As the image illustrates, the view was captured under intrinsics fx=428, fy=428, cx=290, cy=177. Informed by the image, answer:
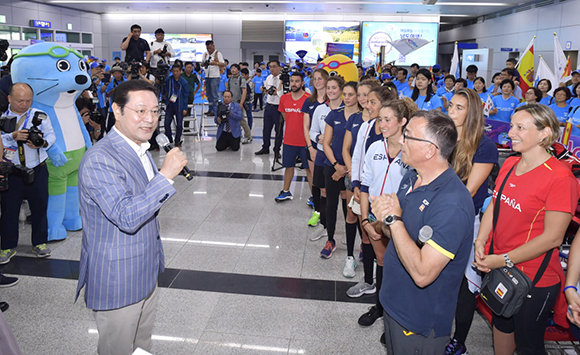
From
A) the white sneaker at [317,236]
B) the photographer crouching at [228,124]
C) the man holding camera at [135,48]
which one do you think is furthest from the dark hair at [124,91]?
the man holding camera at [135,48]

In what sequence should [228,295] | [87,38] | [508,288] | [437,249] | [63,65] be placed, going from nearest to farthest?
[437,249] < [508,288] < [228,295] < [63,65] < [87,38]

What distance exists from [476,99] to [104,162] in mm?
2056

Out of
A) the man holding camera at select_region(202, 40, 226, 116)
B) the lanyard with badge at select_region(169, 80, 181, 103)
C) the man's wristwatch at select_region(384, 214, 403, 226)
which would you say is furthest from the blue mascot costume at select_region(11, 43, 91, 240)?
the man holding camera at select_region(202, 40, 226, 116)

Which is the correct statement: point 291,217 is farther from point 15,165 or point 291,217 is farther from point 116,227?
point 116,227

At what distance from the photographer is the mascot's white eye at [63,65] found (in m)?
4.06

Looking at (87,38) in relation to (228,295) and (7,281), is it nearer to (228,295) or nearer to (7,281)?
(7,281)

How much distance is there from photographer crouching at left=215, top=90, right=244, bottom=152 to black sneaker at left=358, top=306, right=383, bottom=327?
6037 mm

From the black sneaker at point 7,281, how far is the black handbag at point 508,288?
3.43m

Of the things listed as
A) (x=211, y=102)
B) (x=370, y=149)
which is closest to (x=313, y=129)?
(x=370, y=149)

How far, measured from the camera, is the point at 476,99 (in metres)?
2.53

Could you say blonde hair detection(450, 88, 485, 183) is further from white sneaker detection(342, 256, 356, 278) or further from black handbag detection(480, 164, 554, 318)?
white sneaker detection(342, 256, 356, 278)

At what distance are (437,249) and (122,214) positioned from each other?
1185 mm

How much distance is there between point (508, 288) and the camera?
194 centimetres

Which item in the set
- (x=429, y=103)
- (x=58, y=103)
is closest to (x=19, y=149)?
(x=58, y=103)
